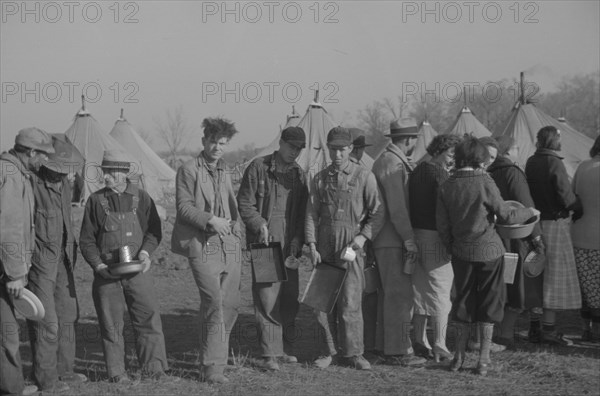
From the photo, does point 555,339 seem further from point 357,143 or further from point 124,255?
point 124,255

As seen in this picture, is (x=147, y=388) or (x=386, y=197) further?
(x=386, y=197)

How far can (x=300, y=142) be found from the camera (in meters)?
5.33

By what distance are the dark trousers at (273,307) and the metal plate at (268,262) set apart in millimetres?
110

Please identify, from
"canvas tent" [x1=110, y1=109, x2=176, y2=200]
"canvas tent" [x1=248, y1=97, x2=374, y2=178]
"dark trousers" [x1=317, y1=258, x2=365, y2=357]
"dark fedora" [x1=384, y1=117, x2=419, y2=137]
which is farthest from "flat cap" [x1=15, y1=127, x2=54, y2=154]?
"canvas tent" [x1=110, y1=109, x2=176, y2=200]

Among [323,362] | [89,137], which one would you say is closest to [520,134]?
[89,137]

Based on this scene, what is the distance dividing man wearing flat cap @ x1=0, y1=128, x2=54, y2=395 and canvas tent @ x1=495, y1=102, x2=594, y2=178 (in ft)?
47.9

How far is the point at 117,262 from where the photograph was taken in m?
4.85

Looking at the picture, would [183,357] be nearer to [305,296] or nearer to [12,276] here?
[305,296]

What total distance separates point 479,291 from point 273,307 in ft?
5.02

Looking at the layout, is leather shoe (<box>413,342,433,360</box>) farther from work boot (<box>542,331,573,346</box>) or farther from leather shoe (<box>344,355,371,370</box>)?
work boot (<box>542,331,573,346</box>)

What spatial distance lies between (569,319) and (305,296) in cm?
295

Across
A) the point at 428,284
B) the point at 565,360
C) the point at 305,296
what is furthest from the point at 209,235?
the point at 565,360

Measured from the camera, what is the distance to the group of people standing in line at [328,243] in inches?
186

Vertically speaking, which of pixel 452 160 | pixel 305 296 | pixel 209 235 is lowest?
pixel 305 296
